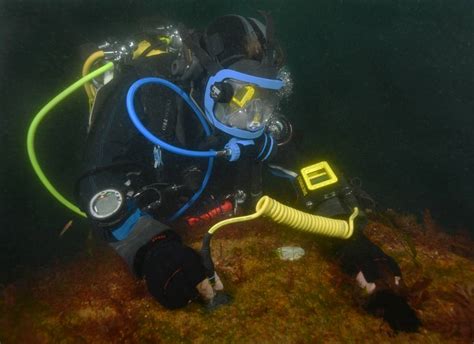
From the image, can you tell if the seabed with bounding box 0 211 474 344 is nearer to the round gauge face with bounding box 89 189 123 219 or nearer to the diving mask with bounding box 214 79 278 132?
the round gauge face with bounding box 89 189 123 219

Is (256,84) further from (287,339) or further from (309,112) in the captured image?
(309,112)

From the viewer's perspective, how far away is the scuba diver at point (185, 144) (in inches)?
98.7

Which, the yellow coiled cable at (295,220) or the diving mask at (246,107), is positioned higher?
the diving mask at (246,107)

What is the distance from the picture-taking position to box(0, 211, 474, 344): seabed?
2367 millimetres

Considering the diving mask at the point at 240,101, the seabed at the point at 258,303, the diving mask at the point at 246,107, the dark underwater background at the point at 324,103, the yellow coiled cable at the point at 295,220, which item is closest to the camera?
the yellow coiled cable at the point at 295,220

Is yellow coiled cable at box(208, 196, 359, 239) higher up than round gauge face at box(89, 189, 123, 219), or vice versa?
round gauge face at box(89, 189, 123, 219)

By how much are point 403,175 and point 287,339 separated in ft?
19.1

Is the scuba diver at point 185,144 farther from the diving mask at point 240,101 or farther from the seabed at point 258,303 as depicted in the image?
the seabed at point 258,303

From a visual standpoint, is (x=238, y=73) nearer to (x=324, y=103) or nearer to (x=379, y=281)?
(x=379, y=281)

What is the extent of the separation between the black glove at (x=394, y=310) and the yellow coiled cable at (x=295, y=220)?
0.54 metres

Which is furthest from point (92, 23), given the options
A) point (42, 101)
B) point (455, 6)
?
point (455, 6)

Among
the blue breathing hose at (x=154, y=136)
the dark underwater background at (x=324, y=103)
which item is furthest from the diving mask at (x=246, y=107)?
the dark underwater background at (x=324, y=103)

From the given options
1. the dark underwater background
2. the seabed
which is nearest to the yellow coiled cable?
the seabed

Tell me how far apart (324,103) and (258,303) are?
21.3ft
